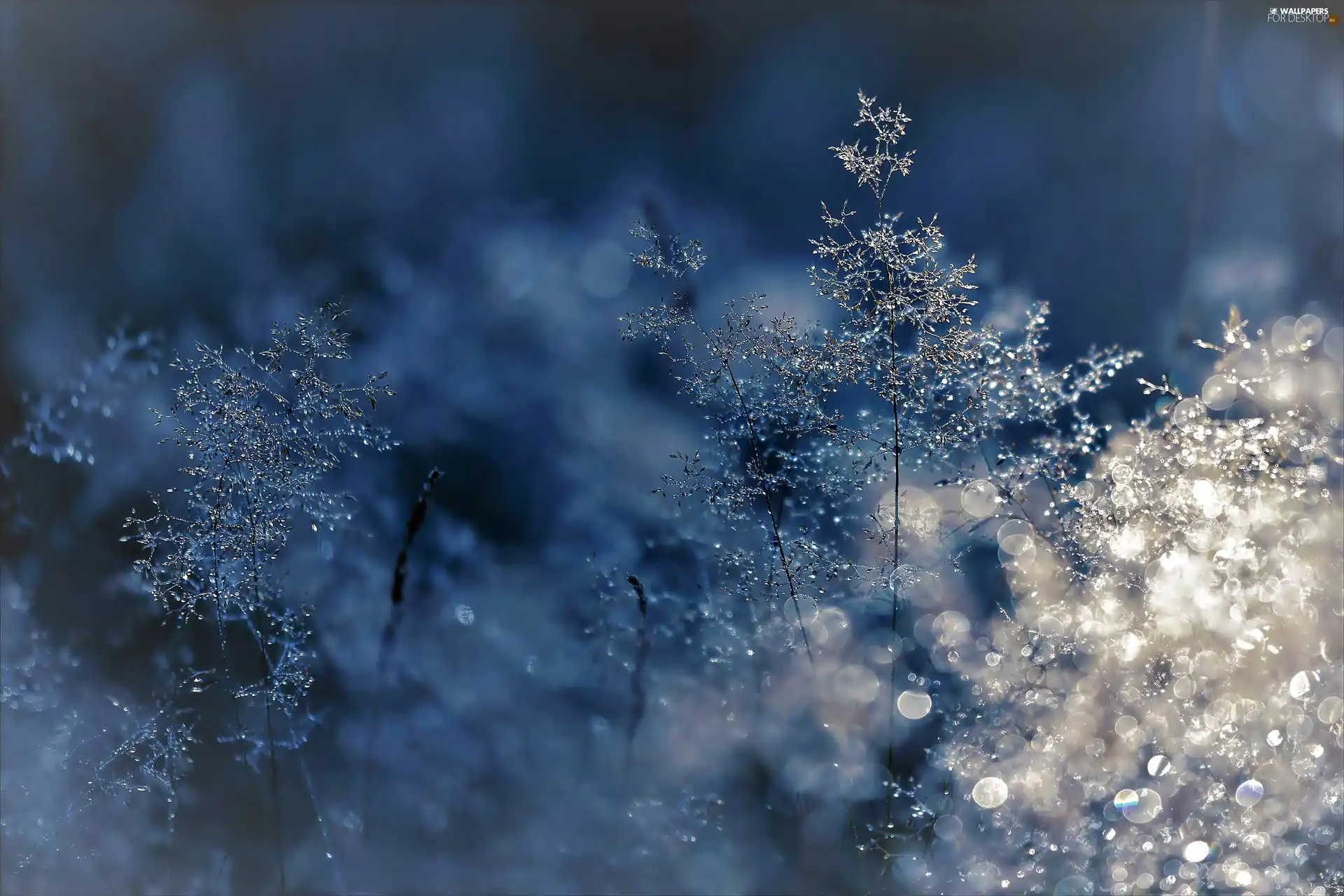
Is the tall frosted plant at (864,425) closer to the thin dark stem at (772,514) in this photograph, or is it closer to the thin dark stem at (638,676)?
the thin dark stem at (772,514)

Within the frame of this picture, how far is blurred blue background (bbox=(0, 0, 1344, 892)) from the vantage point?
134cm

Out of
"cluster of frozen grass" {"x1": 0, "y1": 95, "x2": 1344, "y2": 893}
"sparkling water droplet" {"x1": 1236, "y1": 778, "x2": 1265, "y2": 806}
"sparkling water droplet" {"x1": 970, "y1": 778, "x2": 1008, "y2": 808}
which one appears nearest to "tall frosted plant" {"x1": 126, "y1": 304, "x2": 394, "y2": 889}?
"cluster of frozen grass" {"x1": 0, "y1": 95, "x2": 1344, "y2": 893}

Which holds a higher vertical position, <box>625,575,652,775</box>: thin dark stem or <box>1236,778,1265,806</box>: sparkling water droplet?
<box>625,575,652,775</box>: thin dark stem

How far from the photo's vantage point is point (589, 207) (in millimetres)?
1364

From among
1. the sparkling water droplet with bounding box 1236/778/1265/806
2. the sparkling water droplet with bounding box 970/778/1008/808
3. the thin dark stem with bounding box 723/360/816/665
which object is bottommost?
the sparkling water droplet with bounding box 1236/778/1265/806

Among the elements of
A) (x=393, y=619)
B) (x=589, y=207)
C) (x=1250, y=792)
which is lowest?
(x=1250, y=792)

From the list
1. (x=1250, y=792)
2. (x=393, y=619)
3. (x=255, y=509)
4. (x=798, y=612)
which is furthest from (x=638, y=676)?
(x=1250, y=792)

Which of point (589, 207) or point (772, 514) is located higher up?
point (589, 207)

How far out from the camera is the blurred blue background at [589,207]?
1341mm

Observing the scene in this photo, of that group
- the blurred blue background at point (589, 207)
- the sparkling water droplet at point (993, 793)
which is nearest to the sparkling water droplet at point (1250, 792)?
the sparkling water droplet at point (993, 793)

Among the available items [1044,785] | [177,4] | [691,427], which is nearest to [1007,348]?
[691,427]

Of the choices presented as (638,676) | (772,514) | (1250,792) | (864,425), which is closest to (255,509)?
(638,676)

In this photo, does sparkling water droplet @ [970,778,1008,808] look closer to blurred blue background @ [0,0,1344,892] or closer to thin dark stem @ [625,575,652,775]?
blurred blue background @ [0,0,1344,892]

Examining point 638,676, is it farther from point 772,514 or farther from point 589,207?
point 589,207
